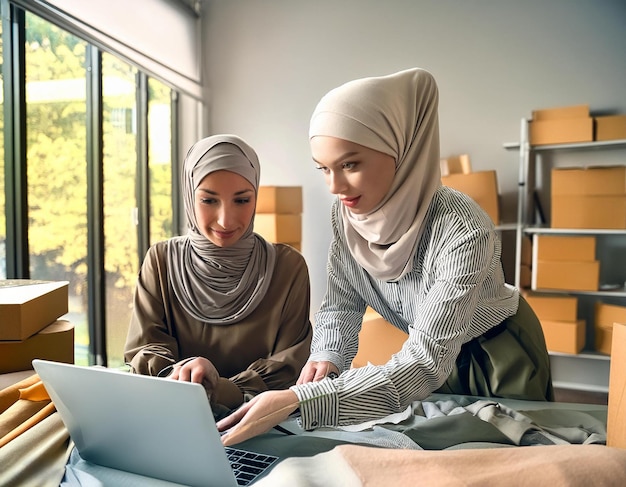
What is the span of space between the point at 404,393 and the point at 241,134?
353 centimetres

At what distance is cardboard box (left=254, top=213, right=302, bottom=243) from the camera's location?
11.1 ft

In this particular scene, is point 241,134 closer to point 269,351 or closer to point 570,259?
point 570,259

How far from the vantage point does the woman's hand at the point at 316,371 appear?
100cm

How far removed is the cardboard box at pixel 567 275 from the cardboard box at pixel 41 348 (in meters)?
2.46

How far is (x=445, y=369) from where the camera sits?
3.08 ft

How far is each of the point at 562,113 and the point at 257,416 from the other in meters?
2.87

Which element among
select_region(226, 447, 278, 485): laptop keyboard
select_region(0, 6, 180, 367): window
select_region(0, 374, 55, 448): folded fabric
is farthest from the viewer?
select_region(0, 6, 180, 367): window

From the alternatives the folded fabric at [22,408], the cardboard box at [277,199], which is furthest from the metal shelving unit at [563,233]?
the folded fabric at [22,408]

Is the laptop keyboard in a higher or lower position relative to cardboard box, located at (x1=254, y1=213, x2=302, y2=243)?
lower

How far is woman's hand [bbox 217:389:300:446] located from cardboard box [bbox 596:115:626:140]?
2.82 metres

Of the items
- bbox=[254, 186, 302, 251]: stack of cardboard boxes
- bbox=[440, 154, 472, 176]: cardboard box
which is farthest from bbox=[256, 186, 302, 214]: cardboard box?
bbox=[440, 154, 472, 176]: cardboard box

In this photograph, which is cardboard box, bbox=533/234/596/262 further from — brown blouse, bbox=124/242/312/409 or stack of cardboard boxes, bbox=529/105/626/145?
brown blouse, bbox=124/242/312/409

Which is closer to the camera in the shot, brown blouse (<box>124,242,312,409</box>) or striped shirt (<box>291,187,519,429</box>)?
striped shirt (<box>291,187,519,429</box>)

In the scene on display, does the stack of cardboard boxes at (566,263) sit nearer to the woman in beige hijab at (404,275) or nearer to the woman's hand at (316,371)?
the woman in beige hijab at (404,275)
